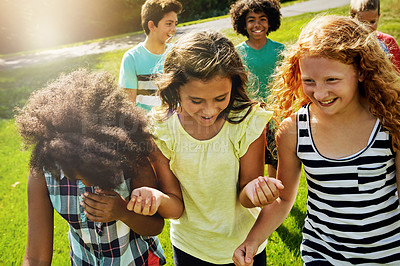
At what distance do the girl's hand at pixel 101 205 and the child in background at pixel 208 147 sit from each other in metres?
0.25

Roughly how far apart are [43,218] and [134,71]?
7.20ft

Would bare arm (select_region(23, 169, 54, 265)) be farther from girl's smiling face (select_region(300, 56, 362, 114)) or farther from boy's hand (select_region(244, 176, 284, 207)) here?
girl's smiling face (select_region(300, 56, 362, 114))

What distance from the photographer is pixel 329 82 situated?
1627 millimetres

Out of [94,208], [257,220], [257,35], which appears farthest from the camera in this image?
[257,35]

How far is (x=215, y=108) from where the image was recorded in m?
1.83

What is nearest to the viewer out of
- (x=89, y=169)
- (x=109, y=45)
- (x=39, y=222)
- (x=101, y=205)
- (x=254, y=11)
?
(x=89, y=169)

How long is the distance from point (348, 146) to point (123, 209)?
1073 mm

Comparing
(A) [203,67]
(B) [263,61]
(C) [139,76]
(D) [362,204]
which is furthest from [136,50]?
(D) [362,204]

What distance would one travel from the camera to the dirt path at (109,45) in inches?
475

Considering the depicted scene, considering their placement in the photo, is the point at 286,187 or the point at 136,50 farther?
the point at 136,50

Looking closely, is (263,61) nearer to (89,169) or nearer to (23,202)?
(89,169)

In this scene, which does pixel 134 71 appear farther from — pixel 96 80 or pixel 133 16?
pixel 133 16

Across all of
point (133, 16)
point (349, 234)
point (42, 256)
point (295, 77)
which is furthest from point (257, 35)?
point (133, 16)

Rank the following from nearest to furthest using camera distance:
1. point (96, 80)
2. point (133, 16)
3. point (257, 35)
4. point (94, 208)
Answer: point (94, 208)
point (96, 80)
point (257, 35)
point (133, 16)
